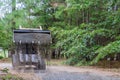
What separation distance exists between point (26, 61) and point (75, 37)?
16.8ft

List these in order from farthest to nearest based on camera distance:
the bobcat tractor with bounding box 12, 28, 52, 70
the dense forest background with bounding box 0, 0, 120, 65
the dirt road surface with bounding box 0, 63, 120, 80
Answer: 1. the dense forest background with bounding box 0, 0, 120, 65
2. the bobcat tractor with bounding box 12, 28, 52, 70
3. the dirt road surface with bounding box 0, 63, 120, 80

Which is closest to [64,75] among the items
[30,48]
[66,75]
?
[66,75]

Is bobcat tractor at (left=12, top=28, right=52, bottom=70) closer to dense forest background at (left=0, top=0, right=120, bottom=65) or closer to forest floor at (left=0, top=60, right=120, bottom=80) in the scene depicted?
forest floor at (left=0, top=60, right=120, bottom=80)

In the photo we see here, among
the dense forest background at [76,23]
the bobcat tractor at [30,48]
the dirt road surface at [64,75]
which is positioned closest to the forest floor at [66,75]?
the dirt road surface at [64,75]

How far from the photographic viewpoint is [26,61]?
13.2 meters

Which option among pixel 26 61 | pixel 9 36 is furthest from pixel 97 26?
pixel 9 36

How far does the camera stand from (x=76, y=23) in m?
21.8

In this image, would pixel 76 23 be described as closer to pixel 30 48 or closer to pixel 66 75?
pixel 30 48

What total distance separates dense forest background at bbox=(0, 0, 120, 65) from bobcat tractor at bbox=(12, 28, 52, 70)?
333 cm

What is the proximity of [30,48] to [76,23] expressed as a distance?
324 inches

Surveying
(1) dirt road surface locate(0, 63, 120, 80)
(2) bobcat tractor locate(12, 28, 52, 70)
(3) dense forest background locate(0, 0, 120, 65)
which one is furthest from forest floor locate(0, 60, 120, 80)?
(3) dense forest background locate(0, 0, 120, 65)

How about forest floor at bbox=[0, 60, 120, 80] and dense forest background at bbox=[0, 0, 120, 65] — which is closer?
forest floor at bbox=[0, 60, 120, 80]

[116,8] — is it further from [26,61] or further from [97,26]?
[26,61]

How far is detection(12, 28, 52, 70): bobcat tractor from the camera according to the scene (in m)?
13.3
